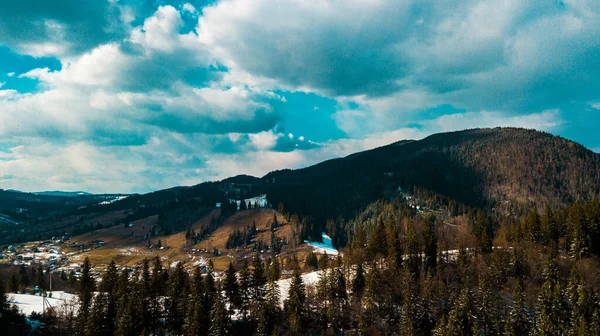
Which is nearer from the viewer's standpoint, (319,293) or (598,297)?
(598,297)

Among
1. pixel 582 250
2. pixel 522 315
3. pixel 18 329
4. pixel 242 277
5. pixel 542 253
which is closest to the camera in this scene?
pixel 18 329

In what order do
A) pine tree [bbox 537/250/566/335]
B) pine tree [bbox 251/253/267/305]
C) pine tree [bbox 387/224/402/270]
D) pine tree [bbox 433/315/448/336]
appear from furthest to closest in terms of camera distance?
pine tree [bbox 387/224/402/270] → pine tree [bbox 251/253/267/305] → pine tree [bbox 433/315/448/336] → pine tree [bbox 537/250/566/335]

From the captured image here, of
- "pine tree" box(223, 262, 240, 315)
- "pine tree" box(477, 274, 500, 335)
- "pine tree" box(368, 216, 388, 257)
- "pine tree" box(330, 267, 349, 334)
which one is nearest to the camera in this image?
"pine tree" box(477, 274, 500, 335)

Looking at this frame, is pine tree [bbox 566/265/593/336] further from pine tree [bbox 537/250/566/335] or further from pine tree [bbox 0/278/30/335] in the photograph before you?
pine tree [bbox 0/278/30/335]

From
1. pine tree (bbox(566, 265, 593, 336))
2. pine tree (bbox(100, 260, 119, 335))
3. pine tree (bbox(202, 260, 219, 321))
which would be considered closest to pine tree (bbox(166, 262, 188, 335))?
pine tree (bbox(202, 260, 219, 321))

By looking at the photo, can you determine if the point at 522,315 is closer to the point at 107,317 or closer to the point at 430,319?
the point at 430,319

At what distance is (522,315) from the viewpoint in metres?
98.4

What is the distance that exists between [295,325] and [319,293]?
1631 cm

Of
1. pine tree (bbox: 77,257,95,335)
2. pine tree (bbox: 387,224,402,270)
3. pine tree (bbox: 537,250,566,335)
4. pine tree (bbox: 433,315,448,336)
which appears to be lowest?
pine tree (bbox: 433,315,448,336)

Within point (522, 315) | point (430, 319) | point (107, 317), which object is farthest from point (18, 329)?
point (522, 315)

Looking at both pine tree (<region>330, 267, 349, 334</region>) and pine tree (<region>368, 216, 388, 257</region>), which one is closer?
pine tree (<region>330, 267, 349, 334</region>)

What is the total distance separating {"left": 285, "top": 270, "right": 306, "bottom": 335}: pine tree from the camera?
100 m

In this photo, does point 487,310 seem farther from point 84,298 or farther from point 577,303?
point 84,298

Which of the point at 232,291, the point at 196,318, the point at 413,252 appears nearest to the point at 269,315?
the point at 232,291
